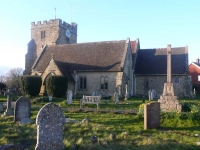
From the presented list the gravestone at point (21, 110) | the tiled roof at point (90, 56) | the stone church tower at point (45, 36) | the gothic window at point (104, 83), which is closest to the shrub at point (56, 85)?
the tiled roof at point (90, 56)

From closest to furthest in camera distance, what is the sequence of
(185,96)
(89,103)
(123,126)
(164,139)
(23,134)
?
(164,139) < (23,134) < (123,126) < (89,103) < (185,96)

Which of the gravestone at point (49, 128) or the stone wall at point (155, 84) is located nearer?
the gravestone at point (49, 128)

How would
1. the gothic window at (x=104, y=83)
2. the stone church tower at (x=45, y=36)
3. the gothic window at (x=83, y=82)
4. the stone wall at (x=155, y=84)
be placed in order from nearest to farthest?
the gothic window at (x=104, y=83) < the stone wall at (x=155, y=84) < the gothic window at (x=83, y=82) < the stone church tower at (x=45, y=36)

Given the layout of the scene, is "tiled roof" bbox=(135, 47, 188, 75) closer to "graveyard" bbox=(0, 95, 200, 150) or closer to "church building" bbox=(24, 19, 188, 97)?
"church building" bbox=(24, 19, 188, 97)

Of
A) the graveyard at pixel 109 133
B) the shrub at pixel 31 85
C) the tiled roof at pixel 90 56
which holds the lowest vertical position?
the graveyard at pixel 109 133

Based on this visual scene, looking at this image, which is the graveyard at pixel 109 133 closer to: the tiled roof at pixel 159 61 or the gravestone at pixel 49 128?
the gravestone at pixel 49 128

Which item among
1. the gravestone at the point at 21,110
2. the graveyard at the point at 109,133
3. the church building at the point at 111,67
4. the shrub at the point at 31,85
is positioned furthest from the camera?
the church building at the point at 111,67

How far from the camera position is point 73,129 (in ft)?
36.1

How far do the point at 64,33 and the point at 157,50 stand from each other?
17920mm

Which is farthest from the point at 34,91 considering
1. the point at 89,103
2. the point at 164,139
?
the point at 164,139

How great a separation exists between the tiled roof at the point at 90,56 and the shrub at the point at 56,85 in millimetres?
5012

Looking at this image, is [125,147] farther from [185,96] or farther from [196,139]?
[185,96]

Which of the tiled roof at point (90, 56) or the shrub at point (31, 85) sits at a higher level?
the tiled roof at point (90, 56)

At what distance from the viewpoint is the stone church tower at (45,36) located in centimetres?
Answer: 4288
